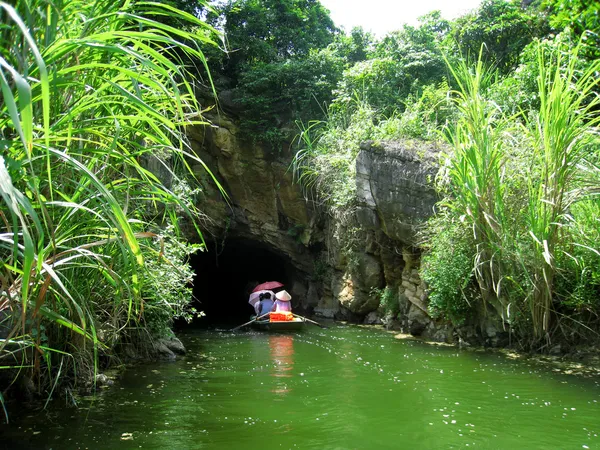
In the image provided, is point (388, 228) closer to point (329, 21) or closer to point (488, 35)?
point (488, 35)

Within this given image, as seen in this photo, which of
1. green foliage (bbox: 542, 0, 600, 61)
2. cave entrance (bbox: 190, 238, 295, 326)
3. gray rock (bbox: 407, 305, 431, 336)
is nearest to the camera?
green foliage (bbox: 542, 0, 600, 61)

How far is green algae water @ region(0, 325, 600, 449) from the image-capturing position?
146 inches

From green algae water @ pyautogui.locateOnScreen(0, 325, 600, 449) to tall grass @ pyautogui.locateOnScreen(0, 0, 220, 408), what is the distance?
647 mm

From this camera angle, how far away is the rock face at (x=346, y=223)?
9453 mm

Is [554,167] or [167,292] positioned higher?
[554,167]

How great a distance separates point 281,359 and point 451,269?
8.90 ft

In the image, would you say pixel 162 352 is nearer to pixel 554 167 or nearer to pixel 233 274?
pixel 554 167

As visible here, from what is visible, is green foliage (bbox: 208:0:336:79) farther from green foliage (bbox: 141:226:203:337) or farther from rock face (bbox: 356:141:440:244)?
green foliage (bbox: 141:226:203:337)

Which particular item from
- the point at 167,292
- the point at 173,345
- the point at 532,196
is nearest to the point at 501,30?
the point at 532,196

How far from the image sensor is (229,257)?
1847 cm

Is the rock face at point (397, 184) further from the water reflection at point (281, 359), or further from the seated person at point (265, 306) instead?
the seated person at point (265, 306)

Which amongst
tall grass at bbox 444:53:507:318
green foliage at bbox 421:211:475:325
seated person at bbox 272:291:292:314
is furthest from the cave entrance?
tall grass at bbox 444:53:507:318

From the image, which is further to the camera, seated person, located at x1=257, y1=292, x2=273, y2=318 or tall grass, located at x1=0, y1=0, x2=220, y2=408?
seated person, located at x1=257, y1=292, x2=273, y2=318

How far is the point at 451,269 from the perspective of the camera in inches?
305
